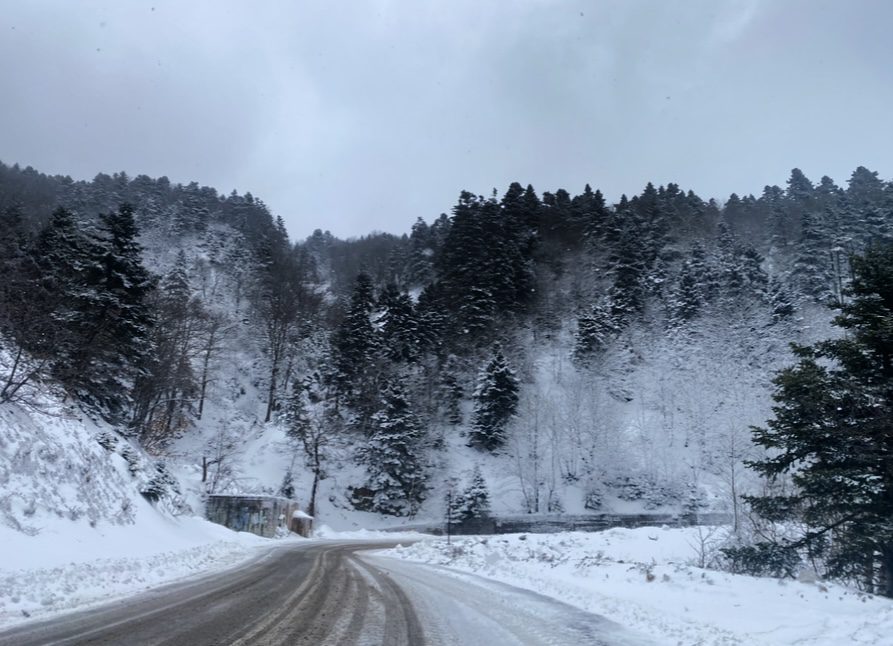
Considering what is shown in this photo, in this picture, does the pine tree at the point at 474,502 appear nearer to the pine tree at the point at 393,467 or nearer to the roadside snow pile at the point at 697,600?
the pine tree at the point at 393,467

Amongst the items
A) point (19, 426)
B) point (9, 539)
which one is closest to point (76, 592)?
point (9, 539)

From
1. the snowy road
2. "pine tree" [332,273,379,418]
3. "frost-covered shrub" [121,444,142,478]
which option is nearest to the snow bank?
"pine tree" [332,273,379,418]

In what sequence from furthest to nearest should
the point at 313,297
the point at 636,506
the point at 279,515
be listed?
the point at 313,297, the point at 636,506, the point at 279,515

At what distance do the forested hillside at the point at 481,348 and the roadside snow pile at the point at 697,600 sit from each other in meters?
15.3

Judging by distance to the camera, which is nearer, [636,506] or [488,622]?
[488,622]

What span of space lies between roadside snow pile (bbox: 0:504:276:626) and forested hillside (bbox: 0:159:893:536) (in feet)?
17.1

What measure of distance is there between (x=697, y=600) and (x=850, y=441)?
6020mm

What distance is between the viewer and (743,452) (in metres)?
41.3

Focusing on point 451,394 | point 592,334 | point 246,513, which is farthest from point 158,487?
point 592,334

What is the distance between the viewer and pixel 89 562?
1217cm

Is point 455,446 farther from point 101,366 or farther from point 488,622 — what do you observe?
point 488,622

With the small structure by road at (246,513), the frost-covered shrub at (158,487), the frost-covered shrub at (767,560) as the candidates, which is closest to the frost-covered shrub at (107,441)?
the frost-covered shrub at (158,487)

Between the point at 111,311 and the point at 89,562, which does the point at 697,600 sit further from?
the point at 111,311

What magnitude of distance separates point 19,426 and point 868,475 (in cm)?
2055
